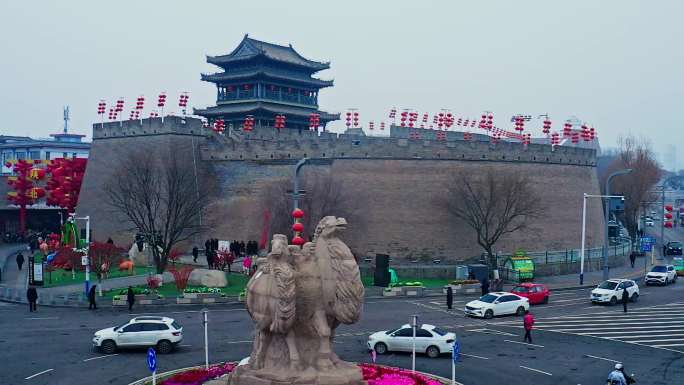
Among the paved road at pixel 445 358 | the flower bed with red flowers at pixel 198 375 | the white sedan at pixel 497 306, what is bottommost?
the paved road at pixel 445 358

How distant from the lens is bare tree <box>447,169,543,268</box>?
38438mm

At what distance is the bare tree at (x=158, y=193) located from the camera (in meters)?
36.1

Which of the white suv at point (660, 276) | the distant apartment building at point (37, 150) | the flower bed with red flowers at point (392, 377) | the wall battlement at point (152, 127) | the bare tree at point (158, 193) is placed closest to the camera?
the flower bed with red flowers at point (392, 377)

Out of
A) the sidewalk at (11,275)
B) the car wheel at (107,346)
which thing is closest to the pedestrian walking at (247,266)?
the sidewalk at (11,275)

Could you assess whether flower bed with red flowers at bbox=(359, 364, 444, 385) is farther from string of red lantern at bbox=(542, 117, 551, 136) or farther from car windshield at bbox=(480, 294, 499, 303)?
string of red lantern at bbox=(542, 117, 551, 136)

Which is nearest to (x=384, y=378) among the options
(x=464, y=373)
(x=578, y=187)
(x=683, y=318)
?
(x=464, y=373)

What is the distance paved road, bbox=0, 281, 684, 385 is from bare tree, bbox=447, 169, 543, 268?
1064 centimetres

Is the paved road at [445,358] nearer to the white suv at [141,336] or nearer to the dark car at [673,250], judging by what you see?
the white suv at [141,336]

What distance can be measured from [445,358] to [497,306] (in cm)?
706

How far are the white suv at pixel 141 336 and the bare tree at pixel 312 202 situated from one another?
18.4 metres

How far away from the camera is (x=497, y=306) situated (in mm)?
25297

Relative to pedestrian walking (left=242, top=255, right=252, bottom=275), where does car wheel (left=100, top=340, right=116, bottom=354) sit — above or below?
below

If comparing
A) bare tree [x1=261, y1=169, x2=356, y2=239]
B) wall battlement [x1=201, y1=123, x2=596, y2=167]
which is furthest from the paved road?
wall battlement [x1=201, y1=123, x2=596, y2=167]

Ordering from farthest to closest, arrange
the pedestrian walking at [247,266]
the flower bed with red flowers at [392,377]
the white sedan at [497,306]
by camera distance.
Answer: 1. the pedestrian walking at [247,266]
2. the white sedan at [497,306]
3. the flower bed with red flowers at [392,377]
